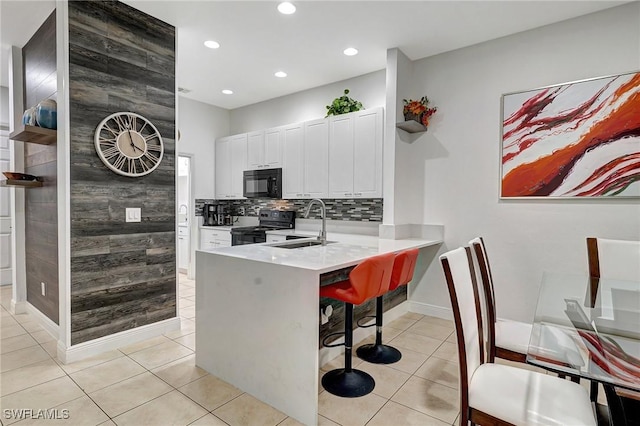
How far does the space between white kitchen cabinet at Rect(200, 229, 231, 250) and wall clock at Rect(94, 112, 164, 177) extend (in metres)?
2.11

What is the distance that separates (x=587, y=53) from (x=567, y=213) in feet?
4.61

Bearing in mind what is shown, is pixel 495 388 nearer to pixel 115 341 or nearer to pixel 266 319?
pixel 266 319

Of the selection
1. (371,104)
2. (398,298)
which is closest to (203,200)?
(371,104)

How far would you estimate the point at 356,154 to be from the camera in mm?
3949

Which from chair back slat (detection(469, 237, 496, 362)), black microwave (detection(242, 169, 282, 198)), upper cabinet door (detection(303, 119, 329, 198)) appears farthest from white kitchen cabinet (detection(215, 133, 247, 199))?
chair back slat (detection(469, 237, 496, 362))

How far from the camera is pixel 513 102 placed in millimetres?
3184

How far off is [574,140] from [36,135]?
4.59 m

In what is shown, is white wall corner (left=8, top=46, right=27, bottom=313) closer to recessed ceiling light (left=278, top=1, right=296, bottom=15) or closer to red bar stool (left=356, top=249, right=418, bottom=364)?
recessed ceiling light (left=278, top=1, right=296, bottom=15)

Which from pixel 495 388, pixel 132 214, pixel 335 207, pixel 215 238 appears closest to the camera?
pixel 495 388

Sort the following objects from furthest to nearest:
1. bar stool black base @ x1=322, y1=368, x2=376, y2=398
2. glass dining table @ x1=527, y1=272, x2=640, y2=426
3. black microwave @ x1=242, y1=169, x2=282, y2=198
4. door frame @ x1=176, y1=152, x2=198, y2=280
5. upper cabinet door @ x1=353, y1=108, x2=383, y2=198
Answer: door frame @ x1=176, y1=152, x2=198, y2=280 < black microwave @ x1=242, y1=169, x2=282, y2=198 < upper cabinet door @ x1=353, y1=108, x2=383, y2=198 < bar stool black base @ x1=322, y1=368, x2=376, y2=398 < glass dining table @ x1=527, y1=272, x2=640, y2=426

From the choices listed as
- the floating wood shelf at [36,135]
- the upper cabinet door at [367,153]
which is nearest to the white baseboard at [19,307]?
the floating wood shelf at [36,135]

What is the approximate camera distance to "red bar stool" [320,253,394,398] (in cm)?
196

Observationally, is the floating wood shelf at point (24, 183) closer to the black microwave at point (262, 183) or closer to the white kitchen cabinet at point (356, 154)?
the black microwave at point (262, 183)

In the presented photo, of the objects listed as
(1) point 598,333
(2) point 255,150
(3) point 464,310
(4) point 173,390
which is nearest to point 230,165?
(2) point 255,150
